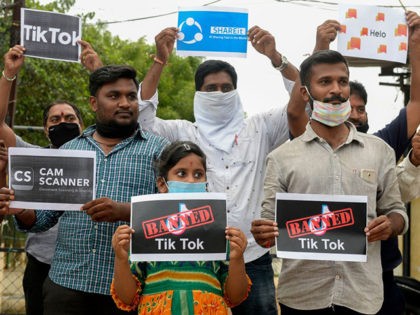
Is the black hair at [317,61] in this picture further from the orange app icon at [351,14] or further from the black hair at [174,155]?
the orange app icon at [351,14]

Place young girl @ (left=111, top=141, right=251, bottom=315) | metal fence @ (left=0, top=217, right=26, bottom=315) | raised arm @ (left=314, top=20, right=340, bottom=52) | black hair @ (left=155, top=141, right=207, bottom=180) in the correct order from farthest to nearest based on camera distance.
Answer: metal fence @ (left=0, top=217, right=26, bottom=315) < raised arm @ (left=314, top=20, right=340, bottom=52) < black hair @ (left=155, top=141, right=207, bottom=180) < young girl @ (left=111, top=141, right=251, bottom=315)

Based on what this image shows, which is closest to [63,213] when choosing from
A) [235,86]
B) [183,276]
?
[183,276]

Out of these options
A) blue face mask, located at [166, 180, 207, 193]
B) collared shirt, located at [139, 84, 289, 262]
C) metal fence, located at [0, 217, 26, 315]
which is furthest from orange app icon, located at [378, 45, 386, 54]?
metal fence, located at [0, 217, 26, 315]

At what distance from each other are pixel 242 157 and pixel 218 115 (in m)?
0.37

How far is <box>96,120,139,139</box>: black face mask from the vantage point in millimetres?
4254

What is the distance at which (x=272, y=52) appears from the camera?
4.73 meters

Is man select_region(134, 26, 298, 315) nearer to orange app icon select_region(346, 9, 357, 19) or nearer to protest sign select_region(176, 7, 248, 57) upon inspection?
protest sign select_region(176, 7, 248, 57)

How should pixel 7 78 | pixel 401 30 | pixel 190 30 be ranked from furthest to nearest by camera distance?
1. pixel 190 30
2. pixel 401 30
3. pixel 7 78

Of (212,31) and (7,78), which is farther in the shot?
(212,31)

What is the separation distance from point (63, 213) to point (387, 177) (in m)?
1.90

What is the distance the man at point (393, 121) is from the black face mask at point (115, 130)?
1.01m

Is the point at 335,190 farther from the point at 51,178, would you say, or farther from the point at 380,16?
the point at 380,16

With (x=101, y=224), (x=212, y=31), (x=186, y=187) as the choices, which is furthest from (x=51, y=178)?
(x=212, y=31)

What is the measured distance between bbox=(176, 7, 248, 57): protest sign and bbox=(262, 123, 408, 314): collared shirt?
1395 mm
